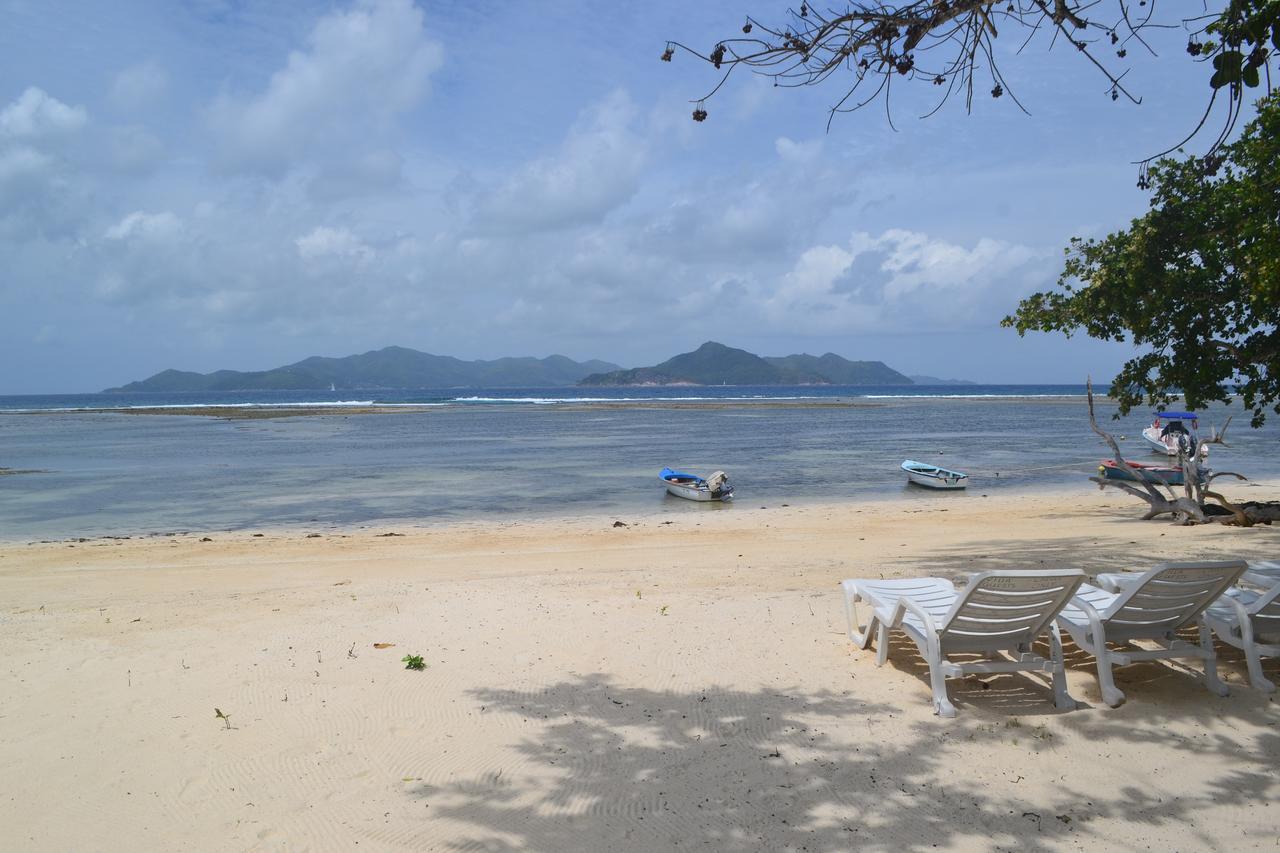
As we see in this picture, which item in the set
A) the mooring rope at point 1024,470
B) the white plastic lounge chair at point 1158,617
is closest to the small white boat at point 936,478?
the mooring rope at point 1024,470

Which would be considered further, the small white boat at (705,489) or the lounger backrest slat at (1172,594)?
the small white boat at (705,489)

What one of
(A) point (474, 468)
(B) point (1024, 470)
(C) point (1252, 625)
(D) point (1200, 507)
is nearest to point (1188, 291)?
(D) point (1200, 507)

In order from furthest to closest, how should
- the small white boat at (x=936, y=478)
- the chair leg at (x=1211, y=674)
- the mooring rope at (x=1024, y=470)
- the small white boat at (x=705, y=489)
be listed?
the mooring rope at (x=1024, y=470), the small white boat at (x=936, y=478), the small white boat at (x=705, y=489), the chair leg at (x=1211, y=674)

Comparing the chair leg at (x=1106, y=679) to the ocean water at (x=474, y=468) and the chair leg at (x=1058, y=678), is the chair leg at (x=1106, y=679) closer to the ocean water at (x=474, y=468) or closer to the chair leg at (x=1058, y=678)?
the chair leg at (x=1058, y=678)

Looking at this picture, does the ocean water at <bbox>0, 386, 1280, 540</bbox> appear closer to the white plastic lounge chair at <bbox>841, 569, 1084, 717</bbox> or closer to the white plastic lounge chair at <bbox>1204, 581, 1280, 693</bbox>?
the white plastic lounge chair at <bbox>1204, 581, 1280, 693</bbox>

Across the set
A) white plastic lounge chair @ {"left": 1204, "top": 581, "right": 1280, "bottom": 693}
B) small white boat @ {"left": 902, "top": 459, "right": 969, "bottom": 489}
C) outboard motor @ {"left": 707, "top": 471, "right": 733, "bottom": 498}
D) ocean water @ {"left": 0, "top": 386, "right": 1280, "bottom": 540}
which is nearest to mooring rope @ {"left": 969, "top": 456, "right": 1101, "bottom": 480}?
ocean water @ {"left": 0, "top": 386, "right": 1280, "bottom": 540}

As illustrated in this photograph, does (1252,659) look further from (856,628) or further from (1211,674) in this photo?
(856,628)

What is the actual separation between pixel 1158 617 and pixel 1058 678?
2.40ft

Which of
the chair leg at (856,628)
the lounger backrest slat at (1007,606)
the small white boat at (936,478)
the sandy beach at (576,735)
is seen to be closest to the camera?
the sandy beach at (576,735)

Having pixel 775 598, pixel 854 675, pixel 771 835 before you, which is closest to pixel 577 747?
pixel 771 835

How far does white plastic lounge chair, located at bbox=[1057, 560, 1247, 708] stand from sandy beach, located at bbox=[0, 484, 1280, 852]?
0.76 feet

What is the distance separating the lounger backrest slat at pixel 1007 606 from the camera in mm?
4539

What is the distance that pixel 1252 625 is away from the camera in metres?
4.93

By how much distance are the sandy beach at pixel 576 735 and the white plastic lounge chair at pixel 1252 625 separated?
19 cm
